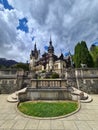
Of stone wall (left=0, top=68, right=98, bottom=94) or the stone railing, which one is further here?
stone wall (left=0, top=68, right=98, bottom=94)

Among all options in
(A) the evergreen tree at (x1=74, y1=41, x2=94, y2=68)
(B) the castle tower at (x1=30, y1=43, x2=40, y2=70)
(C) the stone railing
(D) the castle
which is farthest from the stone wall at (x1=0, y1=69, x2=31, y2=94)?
(B) the castle tower at (x1=30, y1=43, x2=40, y2=70)

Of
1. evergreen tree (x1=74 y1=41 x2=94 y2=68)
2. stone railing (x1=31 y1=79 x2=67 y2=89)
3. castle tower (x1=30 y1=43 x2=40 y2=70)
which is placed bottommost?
stone railing (x1=31 y1=79 x2=67 y2=89)

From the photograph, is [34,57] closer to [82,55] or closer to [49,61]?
[49,61]

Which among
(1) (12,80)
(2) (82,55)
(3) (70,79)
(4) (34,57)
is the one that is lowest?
(1) (12,80)

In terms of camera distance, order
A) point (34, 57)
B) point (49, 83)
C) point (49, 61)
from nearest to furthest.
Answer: point (49, 83)
point (49, 61)
point (34, 57)

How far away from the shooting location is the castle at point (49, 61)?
65.0 m

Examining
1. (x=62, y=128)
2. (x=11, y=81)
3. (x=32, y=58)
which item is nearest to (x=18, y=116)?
(x=62, y=128)

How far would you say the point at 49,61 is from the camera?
72.8 meters

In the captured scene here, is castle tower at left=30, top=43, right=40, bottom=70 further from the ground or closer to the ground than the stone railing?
further from the ground

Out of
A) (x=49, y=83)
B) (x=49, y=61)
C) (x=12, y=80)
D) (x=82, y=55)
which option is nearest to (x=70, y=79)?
(x=49, y=83)

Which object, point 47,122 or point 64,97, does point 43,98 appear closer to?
point 64,97

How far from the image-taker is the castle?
6500cm

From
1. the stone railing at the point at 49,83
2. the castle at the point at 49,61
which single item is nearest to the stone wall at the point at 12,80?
the stone railing at the point at 49,83

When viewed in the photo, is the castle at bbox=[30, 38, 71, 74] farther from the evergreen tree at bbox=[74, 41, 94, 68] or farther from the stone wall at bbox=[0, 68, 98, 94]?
the stone wall at bbox=[0, 68, 98, 94]
